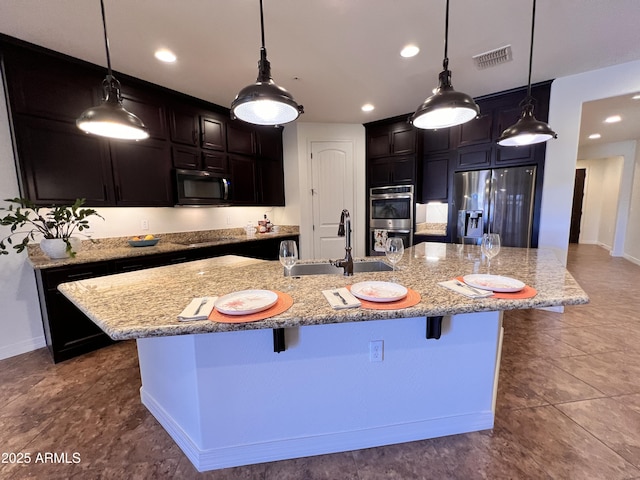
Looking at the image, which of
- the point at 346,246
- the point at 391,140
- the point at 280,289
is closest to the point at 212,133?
the point at 391,140

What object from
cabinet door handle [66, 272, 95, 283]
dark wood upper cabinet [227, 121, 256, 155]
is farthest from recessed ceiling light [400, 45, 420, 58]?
cabinet door handle [66, 272, 95, 283]

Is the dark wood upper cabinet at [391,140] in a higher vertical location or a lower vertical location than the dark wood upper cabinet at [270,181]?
higher

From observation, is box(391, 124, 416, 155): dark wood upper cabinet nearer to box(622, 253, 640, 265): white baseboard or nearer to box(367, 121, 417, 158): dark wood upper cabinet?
box(367, 121, 417, 158): dark wood upper cabinet

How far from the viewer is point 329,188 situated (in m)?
4.35

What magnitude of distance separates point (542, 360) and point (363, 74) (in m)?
3.00

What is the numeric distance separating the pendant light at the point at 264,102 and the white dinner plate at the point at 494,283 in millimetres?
1137

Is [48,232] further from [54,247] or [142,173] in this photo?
[142,173]

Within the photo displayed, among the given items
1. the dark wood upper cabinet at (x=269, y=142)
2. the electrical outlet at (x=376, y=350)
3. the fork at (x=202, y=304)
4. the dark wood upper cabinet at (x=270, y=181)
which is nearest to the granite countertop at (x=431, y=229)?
the dark wood upper cabinet at (x=270, y=181)

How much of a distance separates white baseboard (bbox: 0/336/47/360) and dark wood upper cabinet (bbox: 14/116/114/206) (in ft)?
4.14

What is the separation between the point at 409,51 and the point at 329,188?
Result: 2.24m

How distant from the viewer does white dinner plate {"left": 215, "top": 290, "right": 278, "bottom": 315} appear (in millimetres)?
1003

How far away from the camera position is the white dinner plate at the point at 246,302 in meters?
1.00

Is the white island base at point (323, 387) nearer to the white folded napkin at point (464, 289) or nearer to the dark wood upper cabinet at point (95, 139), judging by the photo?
the white folded napkin at point (464, 289)

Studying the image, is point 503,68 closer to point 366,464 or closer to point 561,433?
point 561,433
